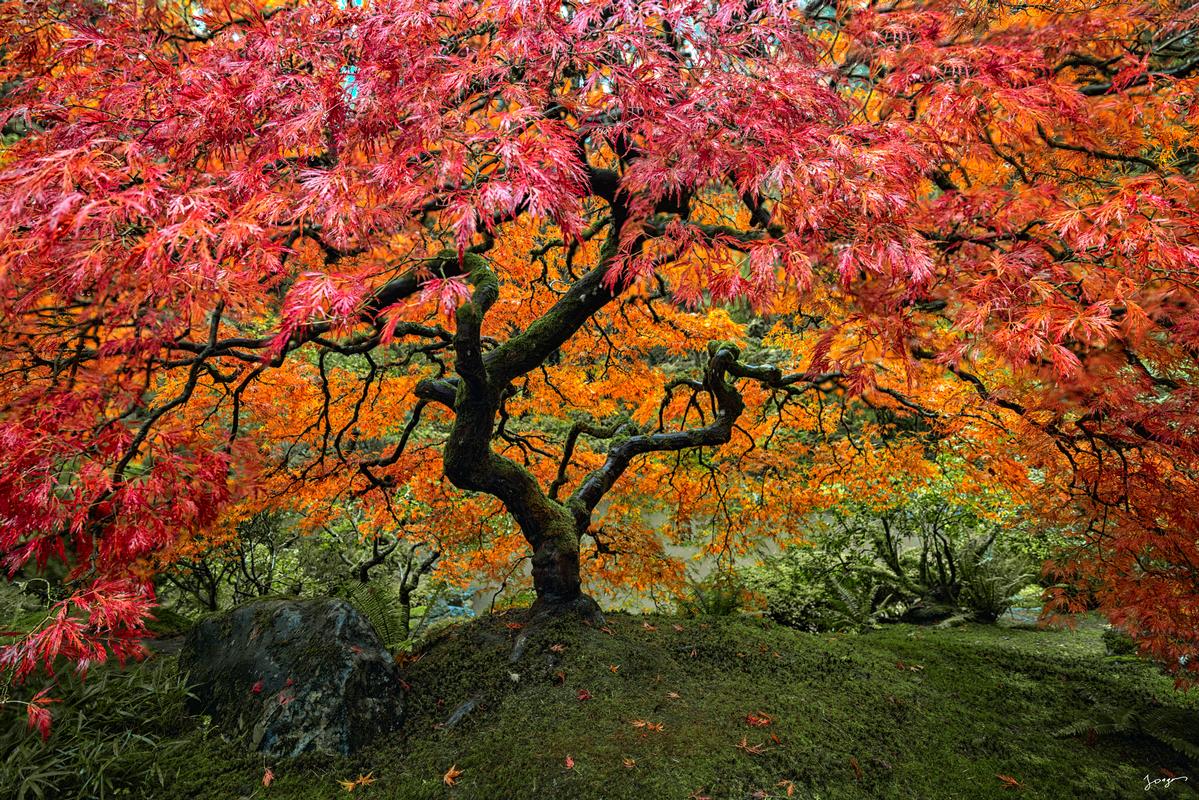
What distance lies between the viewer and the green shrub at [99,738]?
8.79ft

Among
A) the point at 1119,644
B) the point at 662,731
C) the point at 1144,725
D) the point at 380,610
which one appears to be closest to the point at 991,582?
the point at 1119,644

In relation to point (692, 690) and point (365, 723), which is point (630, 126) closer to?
point (692, 690)

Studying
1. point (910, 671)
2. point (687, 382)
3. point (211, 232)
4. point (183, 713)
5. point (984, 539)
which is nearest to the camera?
point (211, 232)

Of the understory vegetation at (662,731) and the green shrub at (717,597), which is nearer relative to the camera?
the understory vegetation at (662,731)

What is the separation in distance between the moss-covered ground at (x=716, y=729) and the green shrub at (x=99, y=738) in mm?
169

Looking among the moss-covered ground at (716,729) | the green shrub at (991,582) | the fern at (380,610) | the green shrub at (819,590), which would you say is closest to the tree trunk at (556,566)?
the moss-covered ground at (716,729)

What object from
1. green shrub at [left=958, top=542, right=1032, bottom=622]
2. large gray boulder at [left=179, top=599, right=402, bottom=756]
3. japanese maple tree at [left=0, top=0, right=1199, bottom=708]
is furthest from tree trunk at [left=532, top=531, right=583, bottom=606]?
green shrub at [left=958, top=542, right=1032, bottom=622]

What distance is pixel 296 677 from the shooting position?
317 centimetres

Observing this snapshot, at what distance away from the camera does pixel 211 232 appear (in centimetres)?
180

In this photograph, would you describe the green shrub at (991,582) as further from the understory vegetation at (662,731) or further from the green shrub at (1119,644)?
the understory vegetation at (662,731)

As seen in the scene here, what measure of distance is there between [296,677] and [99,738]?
0.95 m

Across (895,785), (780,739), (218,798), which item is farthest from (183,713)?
(895,785)

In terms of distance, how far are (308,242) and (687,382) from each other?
2837mm

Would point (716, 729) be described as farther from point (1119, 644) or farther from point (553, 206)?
point (1119, 644)
